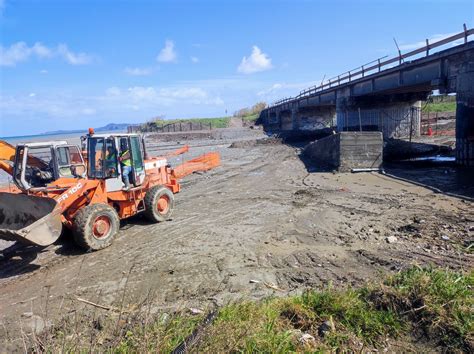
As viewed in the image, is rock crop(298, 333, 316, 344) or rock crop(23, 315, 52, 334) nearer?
rock crop(298, 333, 316, 344)

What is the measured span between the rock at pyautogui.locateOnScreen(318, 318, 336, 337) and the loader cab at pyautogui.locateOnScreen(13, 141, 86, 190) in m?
6.29

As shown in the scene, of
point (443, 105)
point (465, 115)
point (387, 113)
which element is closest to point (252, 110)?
point (443, 105)

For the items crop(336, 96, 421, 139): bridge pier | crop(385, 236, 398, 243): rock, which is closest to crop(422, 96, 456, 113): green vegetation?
crop(336, 96, 421, 139): bridge pier

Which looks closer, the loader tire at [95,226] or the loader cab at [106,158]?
the loader tire at [95,226]

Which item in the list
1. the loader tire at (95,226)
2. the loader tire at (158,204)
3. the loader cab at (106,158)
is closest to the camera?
the loader tire at (95,226)

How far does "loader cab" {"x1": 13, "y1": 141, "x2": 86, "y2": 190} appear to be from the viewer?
25.2ft

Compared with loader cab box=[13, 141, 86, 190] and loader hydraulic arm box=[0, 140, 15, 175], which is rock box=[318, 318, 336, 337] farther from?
loader hydraulic arm box=[0, 140, 15, 175]

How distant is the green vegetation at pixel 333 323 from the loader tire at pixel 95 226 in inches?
122

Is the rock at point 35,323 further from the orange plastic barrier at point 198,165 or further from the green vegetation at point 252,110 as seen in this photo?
the green vegetation at point 252,110

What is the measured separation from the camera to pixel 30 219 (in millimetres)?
6996

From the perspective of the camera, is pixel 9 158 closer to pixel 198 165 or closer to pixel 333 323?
pixel 333 323

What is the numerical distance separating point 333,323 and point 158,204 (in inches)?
249

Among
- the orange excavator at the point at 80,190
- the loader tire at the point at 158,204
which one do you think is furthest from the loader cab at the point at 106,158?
the loader tire at the point at 158,204

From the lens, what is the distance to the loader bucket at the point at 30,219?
6.33m
